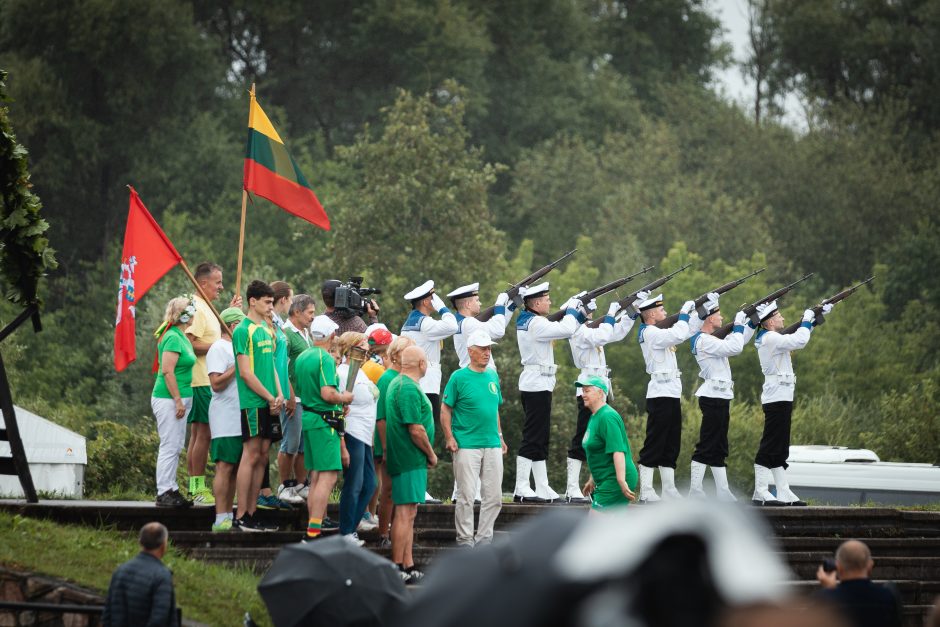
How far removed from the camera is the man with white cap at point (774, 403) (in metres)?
14.9

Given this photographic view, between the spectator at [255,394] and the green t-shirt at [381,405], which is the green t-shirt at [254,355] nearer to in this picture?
the spectator at [255,394]

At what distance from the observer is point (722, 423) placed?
15016 millimetres

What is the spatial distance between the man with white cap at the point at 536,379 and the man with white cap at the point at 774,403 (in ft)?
6.86

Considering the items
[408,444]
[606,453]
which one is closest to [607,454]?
[606,453]

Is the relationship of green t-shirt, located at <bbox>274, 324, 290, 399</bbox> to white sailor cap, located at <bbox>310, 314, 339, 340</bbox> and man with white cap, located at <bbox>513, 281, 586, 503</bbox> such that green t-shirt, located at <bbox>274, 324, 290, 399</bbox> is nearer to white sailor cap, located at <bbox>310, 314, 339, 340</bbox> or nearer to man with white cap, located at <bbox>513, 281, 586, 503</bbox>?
white sailor cap, located at <bbox>310, 314, 339, 340</bbox>

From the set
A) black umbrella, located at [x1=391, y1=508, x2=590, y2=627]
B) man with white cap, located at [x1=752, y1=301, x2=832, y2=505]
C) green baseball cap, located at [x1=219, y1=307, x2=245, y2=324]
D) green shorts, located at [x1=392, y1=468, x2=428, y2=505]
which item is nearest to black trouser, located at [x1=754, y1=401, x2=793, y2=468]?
man with white cap, located at [x1=752, y1=301, x2=832, y2=505]

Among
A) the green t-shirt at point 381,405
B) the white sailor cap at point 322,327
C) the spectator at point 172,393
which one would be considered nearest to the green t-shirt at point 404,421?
the green t-shirt at point 381,405

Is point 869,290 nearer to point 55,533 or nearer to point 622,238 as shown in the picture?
point 622,238

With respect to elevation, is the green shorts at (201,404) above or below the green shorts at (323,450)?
above

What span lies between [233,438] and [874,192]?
42705 millimetres

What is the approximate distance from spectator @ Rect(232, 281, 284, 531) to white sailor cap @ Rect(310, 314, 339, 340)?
3.61ft

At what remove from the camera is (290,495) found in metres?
11.1

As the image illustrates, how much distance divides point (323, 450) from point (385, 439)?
732mm

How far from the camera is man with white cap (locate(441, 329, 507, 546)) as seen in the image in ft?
35.5
